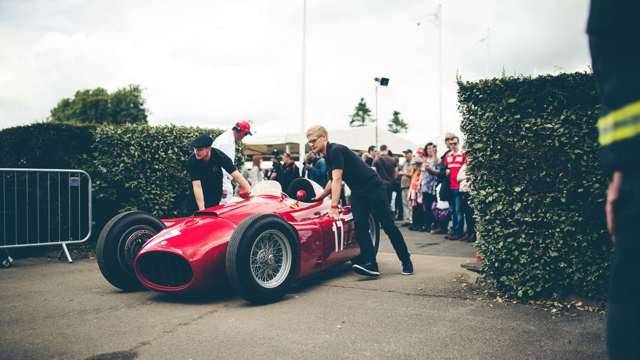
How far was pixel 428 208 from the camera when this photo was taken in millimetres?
11008

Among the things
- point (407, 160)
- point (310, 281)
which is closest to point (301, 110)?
point (407, 160)

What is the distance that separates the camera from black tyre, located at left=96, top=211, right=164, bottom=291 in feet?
16.6

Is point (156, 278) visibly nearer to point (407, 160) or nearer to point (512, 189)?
point (512, 189)

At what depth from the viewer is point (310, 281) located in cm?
586

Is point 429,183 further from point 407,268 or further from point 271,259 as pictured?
point 271,259

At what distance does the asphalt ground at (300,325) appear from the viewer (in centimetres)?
344

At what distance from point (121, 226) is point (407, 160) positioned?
9551 millimetres

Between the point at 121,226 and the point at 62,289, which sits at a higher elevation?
the point at 121,226

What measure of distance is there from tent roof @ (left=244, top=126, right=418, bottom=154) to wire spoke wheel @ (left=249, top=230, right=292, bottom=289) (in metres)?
17.6

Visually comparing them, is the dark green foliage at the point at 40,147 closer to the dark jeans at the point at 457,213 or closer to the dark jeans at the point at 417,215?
the dark jeans at the point at 457,213

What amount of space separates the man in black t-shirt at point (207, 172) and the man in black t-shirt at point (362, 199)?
1100mm

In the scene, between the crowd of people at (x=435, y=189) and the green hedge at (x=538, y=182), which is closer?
the green hedge at (x=538, y=182)

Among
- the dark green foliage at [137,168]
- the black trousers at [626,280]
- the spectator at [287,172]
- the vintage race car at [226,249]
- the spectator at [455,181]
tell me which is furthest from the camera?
the spectator at [287,172]

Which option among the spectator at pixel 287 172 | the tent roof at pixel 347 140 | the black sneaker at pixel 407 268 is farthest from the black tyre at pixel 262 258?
the tent roof at pixel 347 140
